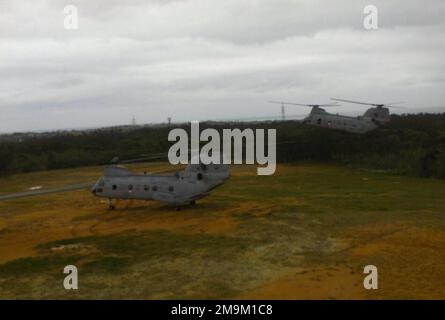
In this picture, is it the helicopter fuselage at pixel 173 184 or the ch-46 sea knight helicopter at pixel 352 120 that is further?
the ch-46 sea knight helicopter at pixel 352 120

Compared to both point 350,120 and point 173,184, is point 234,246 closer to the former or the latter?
point 173,184

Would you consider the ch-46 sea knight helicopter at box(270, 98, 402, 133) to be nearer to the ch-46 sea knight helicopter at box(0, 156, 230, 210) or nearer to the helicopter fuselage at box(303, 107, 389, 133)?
the helicopter fuselage at box(303, 107, 389, 133)

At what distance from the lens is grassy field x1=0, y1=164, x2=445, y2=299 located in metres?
11.9

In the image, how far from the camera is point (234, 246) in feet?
51.4

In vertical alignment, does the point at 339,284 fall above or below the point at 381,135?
below

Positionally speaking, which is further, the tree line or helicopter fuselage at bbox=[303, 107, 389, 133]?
helicopter fuselage at bbox=[303, 107, 389, 133]

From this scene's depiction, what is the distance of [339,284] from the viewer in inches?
470

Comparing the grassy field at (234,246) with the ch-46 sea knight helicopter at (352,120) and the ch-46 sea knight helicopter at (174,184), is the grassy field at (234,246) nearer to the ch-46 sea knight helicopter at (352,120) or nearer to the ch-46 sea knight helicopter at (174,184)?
A: the ch-46 sea knight helicopter at (174,184)

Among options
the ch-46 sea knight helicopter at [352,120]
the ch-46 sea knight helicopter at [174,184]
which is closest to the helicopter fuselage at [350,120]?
the ch-46 sea knight helicopter at [352,120]

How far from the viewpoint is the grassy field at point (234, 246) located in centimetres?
1195

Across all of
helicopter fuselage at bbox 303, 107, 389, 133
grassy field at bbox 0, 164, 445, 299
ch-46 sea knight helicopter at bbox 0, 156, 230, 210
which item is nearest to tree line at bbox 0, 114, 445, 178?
helicopter fuselage at bbox 303, 107, 389, 133
